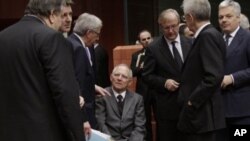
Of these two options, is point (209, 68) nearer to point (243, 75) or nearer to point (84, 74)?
point (243, 75)

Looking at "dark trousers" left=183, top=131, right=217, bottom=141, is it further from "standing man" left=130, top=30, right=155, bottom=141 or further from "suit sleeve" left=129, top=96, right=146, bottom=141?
"standing man" left=130, top=30, right=155, bottom=141

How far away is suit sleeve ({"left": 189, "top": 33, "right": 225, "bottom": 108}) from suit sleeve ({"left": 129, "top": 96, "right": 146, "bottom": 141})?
3.84 ft

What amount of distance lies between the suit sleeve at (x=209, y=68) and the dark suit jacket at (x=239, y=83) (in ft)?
1.14

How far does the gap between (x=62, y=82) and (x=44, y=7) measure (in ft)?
1.35

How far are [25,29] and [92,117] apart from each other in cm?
167

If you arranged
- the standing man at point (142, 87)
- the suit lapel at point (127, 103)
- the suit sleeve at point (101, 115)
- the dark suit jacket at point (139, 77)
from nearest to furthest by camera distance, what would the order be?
1. the suit sleeve at point (101, 115)
2. the suit lapel at point (127, 103)
3. the standing man at point (142, 87)
4. the dark suit jacket at point (139, 77)

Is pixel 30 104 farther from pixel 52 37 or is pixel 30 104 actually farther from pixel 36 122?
pixel 52 37

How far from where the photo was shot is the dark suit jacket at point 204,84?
3676 mm

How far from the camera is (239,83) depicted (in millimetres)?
4000

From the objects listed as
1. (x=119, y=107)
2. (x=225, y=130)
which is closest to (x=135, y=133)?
(x=119, y=107)

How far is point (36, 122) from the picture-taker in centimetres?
287

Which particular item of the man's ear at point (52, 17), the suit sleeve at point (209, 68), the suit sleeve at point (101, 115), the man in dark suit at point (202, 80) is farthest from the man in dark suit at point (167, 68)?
the man's ear at point (52, 17)

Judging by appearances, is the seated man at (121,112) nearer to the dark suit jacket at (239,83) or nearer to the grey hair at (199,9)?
the dark suit jacket at (239,83)

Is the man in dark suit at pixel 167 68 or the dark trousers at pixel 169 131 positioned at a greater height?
the man in dark suit at pixel 167 68
